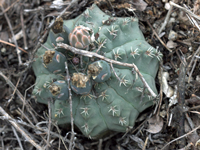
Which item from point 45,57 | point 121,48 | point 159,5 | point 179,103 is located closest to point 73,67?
point 45,57

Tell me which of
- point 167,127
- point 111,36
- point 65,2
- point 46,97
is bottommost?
point 167,127

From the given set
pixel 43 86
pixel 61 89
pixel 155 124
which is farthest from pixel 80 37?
pixel 155 124

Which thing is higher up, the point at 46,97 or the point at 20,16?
the point at 20,16

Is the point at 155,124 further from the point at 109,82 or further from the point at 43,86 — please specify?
the point at 43,86

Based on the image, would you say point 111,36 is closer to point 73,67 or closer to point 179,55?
point 73,67

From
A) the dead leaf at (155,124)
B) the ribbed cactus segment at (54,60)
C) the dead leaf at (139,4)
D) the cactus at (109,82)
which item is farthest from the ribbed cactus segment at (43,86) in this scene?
the dead leaf at (139,4)

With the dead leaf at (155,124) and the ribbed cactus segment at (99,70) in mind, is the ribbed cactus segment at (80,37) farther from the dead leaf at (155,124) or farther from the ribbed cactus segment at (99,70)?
the dead leaf at (155,124)
